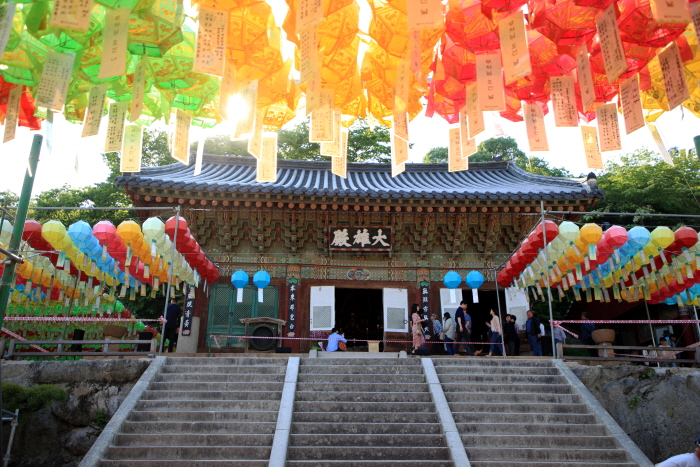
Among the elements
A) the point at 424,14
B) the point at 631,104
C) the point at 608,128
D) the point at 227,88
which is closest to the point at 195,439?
the point at 227,88

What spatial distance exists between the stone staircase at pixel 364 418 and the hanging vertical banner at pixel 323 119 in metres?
4.14

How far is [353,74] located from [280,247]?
32.0ft

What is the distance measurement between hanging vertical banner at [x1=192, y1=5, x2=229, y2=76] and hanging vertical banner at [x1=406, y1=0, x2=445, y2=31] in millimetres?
1612

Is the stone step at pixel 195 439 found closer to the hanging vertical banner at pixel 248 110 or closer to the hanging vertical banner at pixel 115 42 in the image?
the hanging vertical banner at pixel 248 110

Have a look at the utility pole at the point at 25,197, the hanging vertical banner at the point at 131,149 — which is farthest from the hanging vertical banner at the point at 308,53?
the utility pole at the point at 25,197

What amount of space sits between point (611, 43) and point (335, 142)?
2.78 metres

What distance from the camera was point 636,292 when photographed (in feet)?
41.6

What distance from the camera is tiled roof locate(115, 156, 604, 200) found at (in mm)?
13414

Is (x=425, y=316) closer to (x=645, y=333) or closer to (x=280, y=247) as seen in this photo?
(x=280, y=247)

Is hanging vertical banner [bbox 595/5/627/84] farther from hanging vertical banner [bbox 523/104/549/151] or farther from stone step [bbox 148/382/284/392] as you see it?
stone step [bbox 148/382/284/392]

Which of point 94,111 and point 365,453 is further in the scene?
point 365,453

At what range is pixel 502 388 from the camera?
8742mm

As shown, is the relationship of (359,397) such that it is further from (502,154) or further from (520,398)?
(502,154)

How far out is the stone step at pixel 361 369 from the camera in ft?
30.8
